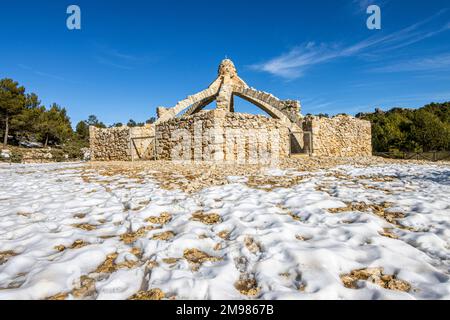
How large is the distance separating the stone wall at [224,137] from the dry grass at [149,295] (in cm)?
976

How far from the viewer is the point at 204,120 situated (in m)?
11.8

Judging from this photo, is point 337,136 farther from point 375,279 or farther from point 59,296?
point 59,296

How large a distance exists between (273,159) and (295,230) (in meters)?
9.83

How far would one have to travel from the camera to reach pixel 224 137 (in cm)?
1176

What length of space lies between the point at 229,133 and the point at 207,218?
8.90 metres

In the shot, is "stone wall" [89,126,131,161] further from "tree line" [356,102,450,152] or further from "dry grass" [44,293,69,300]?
"tree line" [356,102,450,152]

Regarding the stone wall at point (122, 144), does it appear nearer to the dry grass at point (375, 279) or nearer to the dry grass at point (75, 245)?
the dry grass at point (75, 245)

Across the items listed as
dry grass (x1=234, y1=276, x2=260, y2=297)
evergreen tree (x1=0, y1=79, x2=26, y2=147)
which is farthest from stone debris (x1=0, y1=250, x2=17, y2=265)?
evergreen tree (x1=0, y1=79, x2=26, y2=147)

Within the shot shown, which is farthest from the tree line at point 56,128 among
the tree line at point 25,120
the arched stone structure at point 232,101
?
the arched stone structure at point 232,101

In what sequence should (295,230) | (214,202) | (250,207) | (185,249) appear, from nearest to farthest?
(185,249) → (295,230) → (250,207) → (214,202)

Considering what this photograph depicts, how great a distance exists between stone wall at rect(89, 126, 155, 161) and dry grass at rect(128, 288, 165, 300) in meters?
13.2
